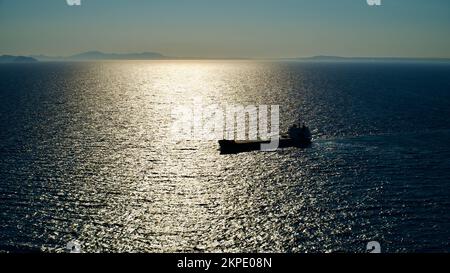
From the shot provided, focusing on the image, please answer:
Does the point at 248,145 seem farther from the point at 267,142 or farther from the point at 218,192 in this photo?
the point at 218,192

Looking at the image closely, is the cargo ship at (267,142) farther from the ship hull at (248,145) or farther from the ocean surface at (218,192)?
the ocean surface at (218,192)

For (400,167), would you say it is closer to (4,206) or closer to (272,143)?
(272,143)

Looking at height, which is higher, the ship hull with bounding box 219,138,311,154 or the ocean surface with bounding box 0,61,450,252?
the ship hull with bounding box 219,138,311,154

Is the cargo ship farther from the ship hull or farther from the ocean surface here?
the ocean surface

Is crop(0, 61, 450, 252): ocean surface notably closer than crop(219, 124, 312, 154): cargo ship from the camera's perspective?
Yes

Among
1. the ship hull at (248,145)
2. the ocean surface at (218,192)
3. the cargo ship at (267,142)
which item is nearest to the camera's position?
the ocean surface at (218,192)

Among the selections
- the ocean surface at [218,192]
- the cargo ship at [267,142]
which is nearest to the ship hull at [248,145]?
the cargo ship at [267,142]

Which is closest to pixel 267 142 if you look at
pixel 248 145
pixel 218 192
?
pixel 248 145

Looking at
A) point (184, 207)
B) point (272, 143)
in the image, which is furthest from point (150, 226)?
point (272, 143)

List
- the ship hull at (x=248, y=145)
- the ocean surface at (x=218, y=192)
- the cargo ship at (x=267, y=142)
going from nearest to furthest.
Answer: the ocean surface at (x=218, y=192) < the ship hull at (x=248, y=145) < the cargo ship at (x=267, y=142)

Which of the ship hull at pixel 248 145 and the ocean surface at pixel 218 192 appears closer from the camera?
the ocean surface at pixel 218 192

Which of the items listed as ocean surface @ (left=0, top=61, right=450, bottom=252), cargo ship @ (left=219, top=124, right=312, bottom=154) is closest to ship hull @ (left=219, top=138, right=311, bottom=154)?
cargo ship @ (left=219, top=124, right=312, bottom=154)
